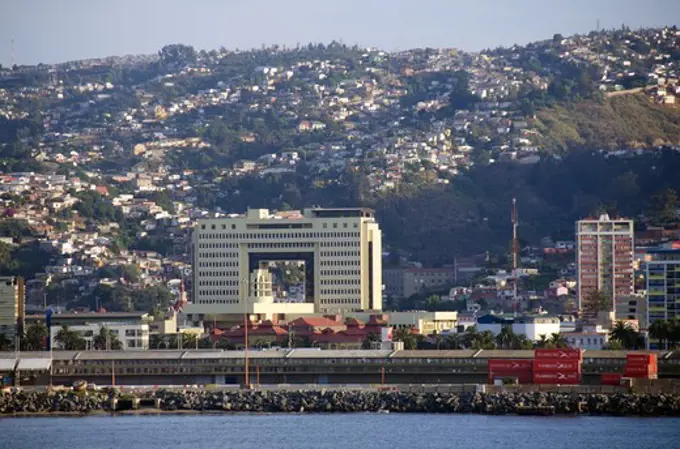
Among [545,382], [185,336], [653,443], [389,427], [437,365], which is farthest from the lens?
[185,336]

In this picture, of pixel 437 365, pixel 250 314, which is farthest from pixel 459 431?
pixel 250 314

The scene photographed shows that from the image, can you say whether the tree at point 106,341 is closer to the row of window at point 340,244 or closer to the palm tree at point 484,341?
the palm tree at point 484,341

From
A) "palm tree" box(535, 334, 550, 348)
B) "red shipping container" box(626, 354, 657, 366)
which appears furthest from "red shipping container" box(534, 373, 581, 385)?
"palm tree" box(535, 334, 550, 348)

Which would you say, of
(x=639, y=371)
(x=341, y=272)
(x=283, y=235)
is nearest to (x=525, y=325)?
(x=341, y=272)

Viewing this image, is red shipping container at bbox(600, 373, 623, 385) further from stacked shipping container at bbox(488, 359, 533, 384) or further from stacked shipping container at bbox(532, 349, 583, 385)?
stacked shipping container at bbox(488, 359, 533, 384)

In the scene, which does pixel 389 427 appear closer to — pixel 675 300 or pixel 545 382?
pixel 545 382

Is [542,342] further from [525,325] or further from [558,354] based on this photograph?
[558,354]
